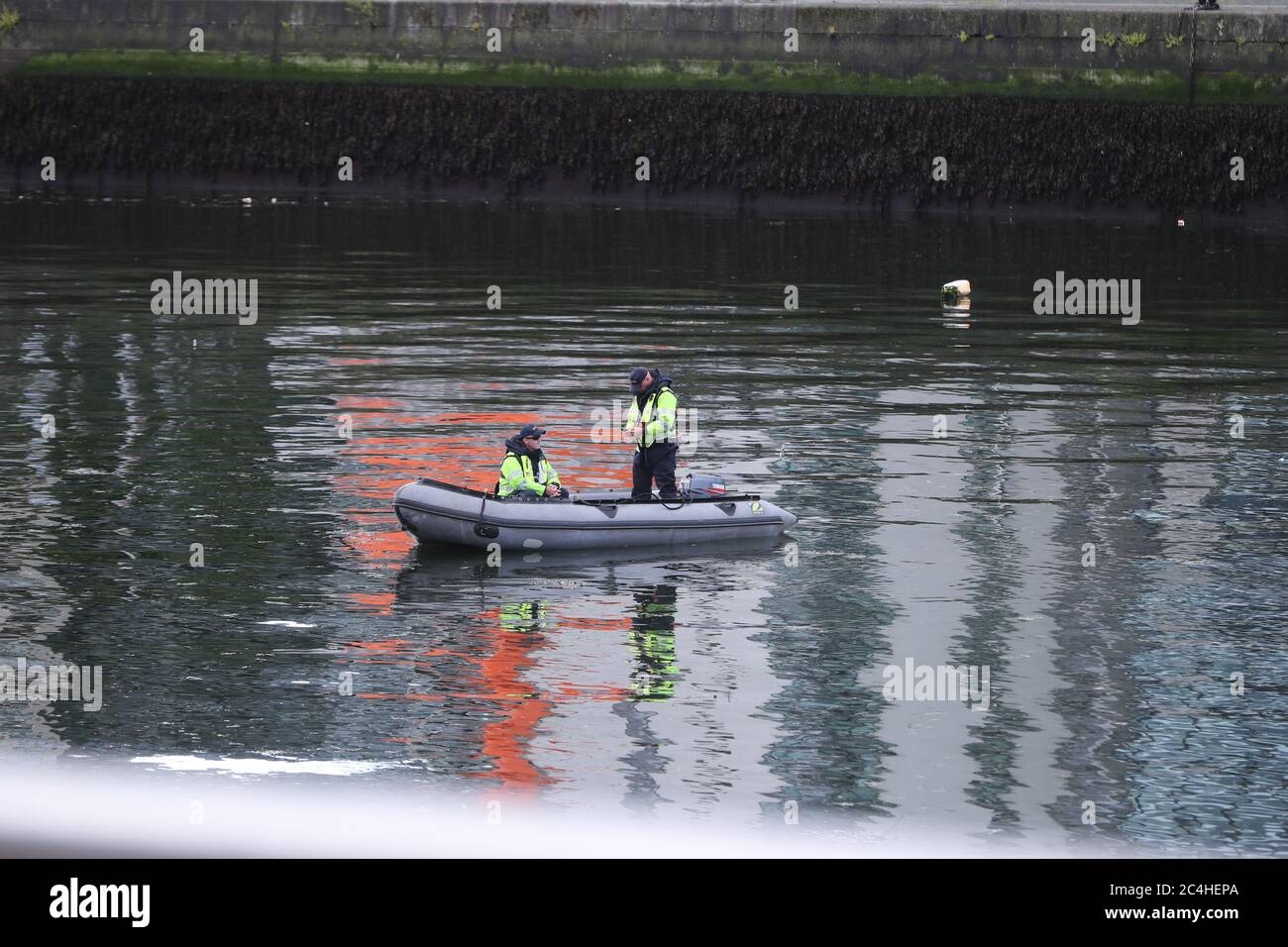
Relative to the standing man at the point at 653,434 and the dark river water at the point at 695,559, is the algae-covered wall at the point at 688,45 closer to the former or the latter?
the dark river water at the point at 695,559

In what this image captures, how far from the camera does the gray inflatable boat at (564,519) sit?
21766 mm

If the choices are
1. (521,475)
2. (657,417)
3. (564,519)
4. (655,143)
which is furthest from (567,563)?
(655,143)

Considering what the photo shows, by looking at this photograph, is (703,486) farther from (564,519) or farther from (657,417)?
(564,519)

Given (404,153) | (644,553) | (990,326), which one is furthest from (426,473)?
(404,153)

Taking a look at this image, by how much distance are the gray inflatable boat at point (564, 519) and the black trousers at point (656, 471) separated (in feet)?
0.91

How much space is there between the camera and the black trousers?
22.9 metres

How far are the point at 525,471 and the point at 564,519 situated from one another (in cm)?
71

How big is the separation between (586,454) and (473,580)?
6.79 m

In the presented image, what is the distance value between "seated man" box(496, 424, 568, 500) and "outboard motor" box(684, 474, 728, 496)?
1751 mm

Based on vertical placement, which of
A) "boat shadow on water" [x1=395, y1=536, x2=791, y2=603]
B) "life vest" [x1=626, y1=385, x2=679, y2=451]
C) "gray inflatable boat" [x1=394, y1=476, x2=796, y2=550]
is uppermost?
"life vest" [x1=626, y1=385, x2=679, y2=451]

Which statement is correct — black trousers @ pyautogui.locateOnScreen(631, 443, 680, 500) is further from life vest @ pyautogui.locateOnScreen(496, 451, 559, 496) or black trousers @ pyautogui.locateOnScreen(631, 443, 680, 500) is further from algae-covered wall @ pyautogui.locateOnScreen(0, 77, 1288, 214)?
algae-covered wall @ pyautogui.locateOnScreen(0, 77, 1288, 214)

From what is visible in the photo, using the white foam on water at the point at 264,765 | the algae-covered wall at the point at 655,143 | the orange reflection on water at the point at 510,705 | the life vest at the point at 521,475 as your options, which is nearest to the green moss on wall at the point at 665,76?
the algae-covered wall at the point at 655,143

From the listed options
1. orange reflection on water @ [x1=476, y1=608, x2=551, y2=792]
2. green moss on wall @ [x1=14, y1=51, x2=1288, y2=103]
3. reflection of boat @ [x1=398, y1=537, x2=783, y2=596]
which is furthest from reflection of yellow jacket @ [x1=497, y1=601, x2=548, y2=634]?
green moss on wall @ [x1=14, y1=51, x2=1288, y2=103]

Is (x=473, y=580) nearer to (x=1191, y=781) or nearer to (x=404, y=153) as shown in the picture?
(x=1191, y=781)
